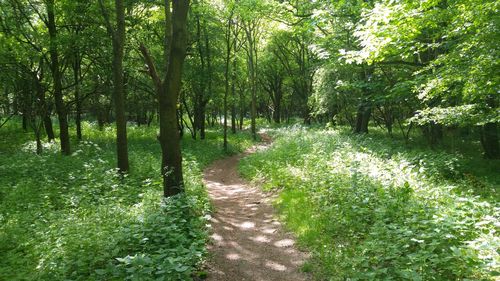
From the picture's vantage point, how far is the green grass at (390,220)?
4402 mm

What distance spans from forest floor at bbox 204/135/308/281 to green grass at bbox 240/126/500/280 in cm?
36

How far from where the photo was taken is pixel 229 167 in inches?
690

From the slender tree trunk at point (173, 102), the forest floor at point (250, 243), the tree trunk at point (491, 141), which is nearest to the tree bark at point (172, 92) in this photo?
the slender tree trunk at point (173, 102)

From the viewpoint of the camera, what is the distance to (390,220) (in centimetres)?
611

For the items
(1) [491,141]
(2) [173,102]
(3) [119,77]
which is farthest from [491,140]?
(3) [119,77]

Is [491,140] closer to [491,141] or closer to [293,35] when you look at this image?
[491,141]

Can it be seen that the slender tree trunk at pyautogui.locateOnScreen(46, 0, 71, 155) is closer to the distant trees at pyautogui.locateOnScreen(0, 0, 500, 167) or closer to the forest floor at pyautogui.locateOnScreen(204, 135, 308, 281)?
the distant trees at pyautogui.locateOnScreen(0, 0, 500, 167)

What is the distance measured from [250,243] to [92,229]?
329 centimetres

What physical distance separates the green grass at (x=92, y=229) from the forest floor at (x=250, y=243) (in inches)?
19.2

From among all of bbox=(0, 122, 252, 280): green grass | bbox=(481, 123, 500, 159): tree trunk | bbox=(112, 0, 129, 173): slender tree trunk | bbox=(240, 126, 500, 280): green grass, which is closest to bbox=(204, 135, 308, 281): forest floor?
bbox=(240, 126, 500, 280): green grass

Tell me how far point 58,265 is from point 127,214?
2002 millimetres

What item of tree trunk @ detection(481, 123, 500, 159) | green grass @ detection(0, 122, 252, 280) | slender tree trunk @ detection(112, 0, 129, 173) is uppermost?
slender tree trunk @ detection(112, 0, 129, 173)

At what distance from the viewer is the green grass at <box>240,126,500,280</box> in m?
4.40

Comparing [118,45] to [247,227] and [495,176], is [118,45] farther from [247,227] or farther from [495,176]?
[495,176]
